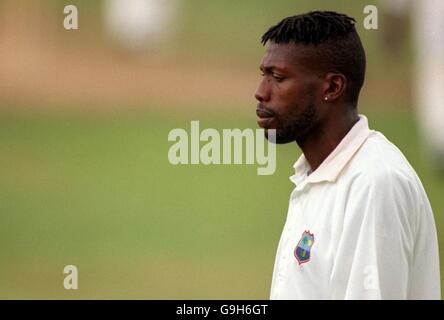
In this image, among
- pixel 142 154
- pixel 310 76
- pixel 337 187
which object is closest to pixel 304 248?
pixel 337 187

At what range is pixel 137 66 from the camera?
273 inches

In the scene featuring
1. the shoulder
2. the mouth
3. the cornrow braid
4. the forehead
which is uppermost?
the cornrow braid

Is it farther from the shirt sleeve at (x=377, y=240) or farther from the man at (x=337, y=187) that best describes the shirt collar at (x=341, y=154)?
the shirt sleeve at (x=377, y=240)

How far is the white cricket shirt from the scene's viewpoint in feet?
6.64

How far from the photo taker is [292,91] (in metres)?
2.28

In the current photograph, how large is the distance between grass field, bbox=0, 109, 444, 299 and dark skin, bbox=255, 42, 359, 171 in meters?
2.61

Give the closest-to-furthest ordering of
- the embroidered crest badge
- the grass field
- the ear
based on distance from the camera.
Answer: the embroidered crest badge, the ear, the grass field

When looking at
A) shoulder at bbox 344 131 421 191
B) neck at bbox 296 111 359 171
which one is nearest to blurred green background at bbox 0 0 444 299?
neck at bbox 296 111 359 171

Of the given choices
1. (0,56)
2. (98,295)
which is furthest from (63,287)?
(0,56)

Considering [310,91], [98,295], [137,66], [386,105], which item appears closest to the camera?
[310,91]

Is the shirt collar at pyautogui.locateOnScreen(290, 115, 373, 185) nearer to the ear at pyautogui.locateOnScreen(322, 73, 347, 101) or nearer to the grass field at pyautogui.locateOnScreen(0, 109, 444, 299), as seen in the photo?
the ear at pyautogui.locateOnScreen(322, 73, 347, 101)

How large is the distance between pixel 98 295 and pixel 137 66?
94.0 inches

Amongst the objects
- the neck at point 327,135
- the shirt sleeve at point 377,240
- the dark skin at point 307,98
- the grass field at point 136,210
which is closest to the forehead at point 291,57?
the dark skin at point 307,98
